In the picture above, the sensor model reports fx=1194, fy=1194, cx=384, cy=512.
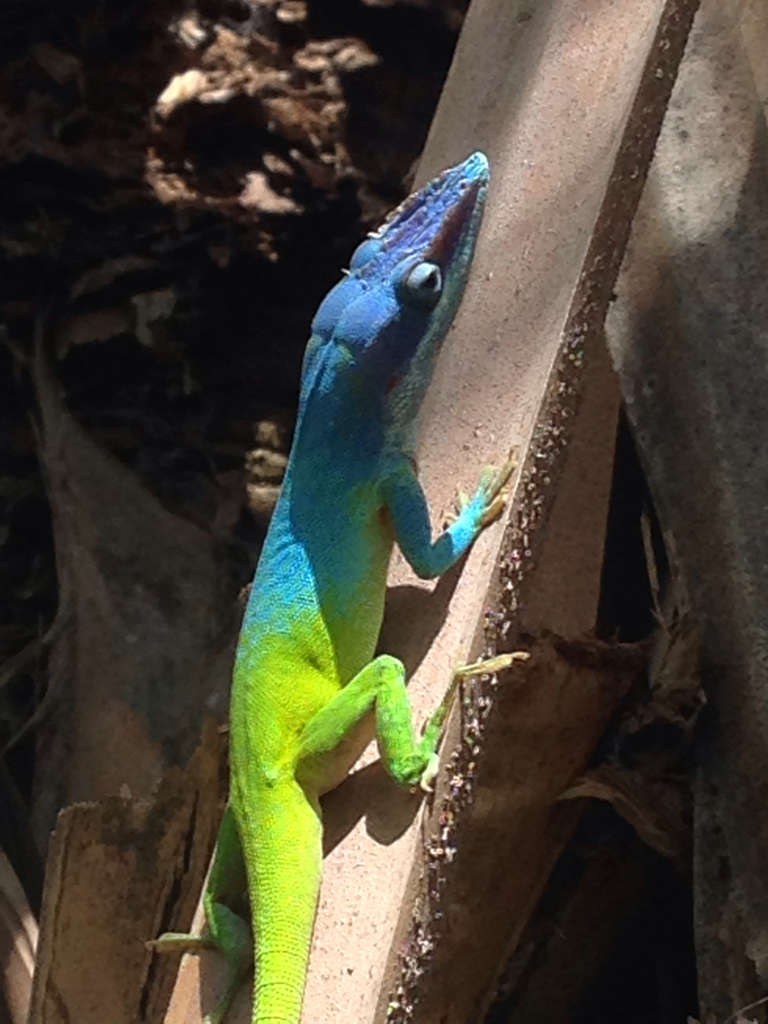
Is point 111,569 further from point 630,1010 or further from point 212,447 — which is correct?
point 630,1010

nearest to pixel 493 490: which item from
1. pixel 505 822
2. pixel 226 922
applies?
pixel 505 822

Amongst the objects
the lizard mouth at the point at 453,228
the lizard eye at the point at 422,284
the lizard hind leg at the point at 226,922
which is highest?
the lizard mouth at the point at 453,228

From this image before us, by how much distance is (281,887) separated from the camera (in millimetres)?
1572

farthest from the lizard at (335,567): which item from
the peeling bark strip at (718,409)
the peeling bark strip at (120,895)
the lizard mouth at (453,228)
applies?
the peeling bark strip at (718,409)

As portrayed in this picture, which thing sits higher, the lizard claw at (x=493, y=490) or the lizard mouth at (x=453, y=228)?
the lizard mouth at (x=453, y=228)

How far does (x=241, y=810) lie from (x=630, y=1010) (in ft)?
2.13

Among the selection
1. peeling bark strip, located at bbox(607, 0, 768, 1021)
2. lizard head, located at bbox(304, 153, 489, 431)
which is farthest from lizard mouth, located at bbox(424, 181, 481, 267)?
peeling bark strip, located at bbox(607, 0, 768, 1021)

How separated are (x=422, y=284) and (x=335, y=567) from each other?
0.43 meters

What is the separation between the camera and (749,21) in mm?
1668

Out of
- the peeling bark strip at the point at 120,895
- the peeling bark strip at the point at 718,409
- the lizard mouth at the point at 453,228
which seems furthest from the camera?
the peeling bark strip at the point at 120,895

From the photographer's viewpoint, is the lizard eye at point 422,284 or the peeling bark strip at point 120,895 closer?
the lizard eye at point 422,284

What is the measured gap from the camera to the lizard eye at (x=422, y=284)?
5.55 ft

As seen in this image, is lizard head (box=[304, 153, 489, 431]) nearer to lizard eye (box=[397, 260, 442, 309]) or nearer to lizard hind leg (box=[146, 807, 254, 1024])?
lizard eye (box=[397, 260, 442, 309])

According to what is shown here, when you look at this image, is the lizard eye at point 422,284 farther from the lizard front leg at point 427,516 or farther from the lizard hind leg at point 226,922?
the lizard hind leg at point 226,922
